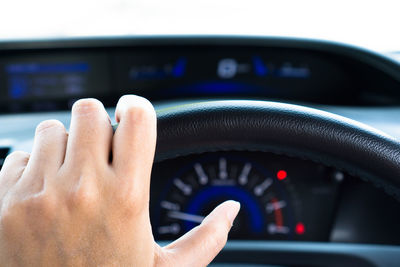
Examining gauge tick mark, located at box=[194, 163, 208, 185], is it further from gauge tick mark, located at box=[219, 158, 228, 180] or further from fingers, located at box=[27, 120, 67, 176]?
fingers, located at box=[27, 120, 67, 176]

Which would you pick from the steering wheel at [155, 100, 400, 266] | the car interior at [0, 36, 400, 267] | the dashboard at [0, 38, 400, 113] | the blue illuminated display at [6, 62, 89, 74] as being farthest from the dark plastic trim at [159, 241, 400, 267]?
the steering wheel at [155, 100, 400, 266]

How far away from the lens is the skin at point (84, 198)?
0.46 m

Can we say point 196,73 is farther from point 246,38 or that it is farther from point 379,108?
point 379,108

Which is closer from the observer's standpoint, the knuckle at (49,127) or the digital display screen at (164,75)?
the knuckle at (49,127)

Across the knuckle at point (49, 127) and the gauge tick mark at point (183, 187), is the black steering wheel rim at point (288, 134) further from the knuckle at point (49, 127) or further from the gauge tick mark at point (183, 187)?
the gauge tick mark at point (183, 187)

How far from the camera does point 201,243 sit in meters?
0.53

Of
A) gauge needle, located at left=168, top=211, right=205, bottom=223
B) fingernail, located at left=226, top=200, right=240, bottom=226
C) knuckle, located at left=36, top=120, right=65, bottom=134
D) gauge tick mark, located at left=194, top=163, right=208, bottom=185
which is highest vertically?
knuckle, located at left=36, top=120, right=65, bottom=134

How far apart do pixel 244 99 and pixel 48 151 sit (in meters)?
1.07

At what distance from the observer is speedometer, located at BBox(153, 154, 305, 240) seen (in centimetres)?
140

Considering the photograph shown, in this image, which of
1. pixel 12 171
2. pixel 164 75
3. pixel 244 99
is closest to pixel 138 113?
pixel 12 171

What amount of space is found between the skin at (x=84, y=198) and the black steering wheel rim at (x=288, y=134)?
0.11 metres

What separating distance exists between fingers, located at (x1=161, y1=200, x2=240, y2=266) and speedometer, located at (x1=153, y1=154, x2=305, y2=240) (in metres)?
0.84

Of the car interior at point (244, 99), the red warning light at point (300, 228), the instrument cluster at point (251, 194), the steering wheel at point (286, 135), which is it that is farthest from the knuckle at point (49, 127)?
the red warning light at point (300, 228)

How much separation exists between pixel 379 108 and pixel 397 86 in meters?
0.08
